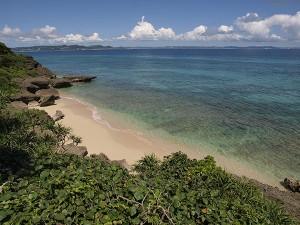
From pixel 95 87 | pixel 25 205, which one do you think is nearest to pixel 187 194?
pixel 25 205

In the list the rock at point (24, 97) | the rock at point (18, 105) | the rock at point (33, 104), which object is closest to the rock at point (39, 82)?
the rock at point (24, 97)

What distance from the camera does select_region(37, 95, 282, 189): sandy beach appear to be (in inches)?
960

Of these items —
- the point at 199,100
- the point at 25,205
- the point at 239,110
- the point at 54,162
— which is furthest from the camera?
the point at 199,100

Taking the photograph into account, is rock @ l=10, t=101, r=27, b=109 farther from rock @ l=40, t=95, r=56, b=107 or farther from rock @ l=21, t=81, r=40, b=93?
rock @ l=21, t=81, r=40, b=93

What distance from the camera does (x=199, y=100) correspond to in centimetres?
4831

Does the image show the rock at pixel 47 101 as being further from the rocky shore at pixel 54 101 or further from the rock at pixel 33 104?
the rock at pixel 33 104

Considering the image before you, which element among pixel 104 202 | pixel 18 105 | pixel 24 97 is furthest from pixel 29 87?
pixel 104 202

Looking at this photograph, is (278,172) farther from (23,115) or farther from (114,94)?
(114,94)

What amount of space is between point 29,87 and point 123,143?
24.8 m

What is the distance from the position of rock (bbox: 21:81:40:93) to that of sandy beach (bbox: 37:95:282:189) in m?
10.4

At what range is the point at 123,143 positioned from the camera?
92.4ft

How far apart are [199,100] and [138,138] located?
20.8 m

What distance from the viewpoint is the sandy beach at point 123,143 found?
24389 mm

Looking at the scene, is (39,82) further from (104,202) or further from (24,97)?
(104,202)
